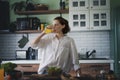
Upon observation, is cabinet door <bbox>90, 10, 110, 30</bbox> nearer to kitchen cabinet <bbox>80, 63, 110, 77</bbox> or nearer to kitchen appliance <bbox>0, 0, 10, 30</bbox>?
kitchen cabinet <bbox>80, 63, 110, 77</bbox>

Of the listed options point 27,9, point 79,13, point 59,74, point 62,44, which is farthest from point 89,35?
point 59,74

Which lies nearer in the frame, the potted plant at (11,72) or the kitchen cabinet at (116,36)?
the potted plant at (11,72)

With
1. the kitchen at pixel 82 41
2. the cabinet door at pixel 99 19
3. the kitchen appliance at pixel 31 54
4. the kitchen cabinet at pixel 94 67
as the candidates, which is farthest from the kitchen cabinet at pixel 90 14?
the kitchen appliance at pixel 31 54

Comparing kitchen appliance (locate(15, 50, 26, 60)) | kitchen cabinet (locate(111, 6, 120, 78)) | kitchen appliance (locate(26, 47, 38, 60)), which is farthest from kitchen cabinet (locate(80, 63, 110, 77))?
kitchen appliance (locate(15, 50, 26, 60))

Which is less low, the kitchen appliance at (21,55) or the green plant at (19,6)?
the green plant at (19,6)

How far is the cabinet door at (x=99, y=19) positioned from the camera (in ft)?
16.2

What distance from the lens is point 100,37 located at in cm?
530

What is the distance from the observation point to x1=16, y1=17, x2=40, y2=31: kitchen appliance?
204 inches

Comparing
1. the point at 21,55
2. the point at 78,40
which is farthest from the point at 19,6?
the point at 78,40

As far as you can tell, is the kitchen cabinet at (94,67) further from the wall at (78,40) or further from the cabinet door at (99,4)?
the cabinet door at (99,4)

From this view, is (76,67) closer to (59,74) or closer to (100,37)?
(59,74)

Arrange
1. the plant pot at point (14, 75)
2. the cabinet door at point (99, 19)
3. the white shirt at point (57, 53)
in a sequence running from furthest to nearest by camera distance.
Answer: the cabinet door at point (99, 19), the white shirt at point (57, 53), the plant pot at point (14, 75)

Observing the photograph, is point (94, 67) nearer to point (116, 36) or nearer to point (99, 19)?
point (116, 36)

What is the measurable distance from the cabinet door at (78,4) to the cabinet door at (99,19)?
0.17 m
